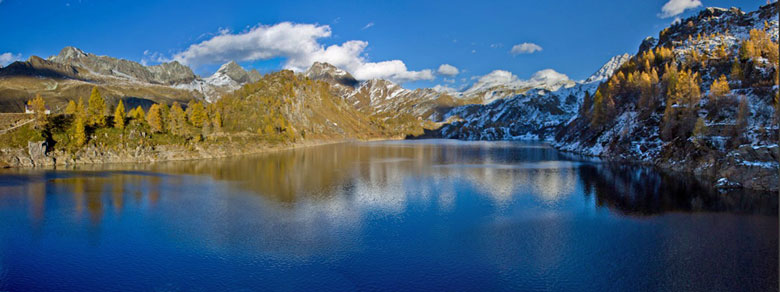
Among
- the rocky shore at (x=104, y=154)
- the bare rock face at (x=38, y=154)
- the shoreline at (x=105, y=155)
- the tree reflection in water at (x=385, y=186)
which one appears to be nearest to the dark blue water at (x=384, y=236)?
the tree reflection in water at (x=385, y=186)

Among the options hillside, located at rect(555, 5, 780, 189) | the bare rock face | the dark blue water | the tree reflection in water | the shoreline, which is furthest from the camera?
the bare rock face

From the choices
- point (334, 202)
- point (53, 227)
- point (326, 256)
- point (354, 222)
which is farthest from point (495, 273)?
point (53, 227)

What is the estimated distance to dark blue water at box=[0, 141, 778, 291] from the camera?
90.7ft

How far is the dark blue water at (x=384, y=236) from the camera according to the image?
90.7ft

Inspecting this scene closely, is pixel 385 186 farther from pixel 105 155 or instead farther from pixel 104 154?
pixel 104 154

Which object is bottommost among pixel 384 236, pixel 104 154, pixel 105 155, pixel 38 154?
pixel 384 236

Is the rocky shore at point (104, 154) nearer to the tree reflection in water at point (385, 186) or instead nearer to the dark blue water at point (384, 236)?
the tree reflection in water at point (385, 186)

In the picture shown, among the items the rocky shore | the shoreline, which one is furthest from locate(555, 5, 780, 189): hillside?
the rocky shore

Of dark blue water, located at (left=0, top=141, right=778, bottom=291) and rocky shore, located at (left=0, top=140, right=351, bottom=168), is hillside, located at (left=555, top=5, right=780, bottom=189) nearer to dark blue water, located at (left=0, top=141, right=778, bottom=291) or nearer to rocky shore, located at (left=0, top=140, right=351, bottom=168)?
dark blue water, located at (left=0, top=141, right=778, bottom=291)

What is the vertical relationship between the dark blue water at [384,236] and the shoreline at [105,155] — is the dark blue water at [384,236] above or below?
below

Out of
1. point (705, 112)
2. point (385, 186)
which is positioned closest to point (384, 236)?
point (385, 186)

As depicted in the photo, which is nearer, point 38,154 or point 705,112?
point 705,112

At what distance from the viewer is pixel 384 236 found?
37312 mm

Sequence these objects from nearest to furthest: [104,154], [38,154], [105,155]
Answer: [38,154], [104,154], [105,155]
